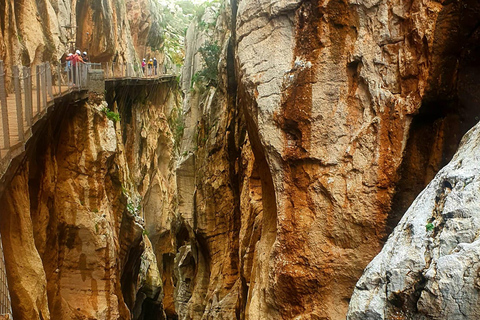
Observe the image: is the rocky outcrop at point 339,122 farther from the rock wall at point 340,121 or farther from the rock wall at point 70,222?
the rock wall at point 70,222

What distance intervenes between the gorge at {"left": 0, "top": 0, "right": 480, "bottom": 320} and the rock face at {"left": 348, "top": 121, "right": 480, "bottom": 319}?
1 cm

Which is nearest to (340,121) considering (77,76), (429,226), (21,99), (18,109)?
(429,226)

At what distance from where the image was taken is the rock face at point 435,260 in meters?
3.96

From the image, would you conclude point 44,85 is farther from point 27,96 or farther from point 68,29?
point 68,29

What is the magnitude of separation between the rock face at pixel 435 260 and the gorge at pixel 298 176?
0.04ft

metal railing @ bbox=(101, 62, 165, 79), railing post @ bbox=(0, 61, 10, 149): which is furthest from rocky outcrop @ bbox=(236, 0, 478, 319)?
metal railing @ bbox=(101, 62, 165, 79)

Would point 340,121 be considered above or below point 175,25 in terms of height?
below

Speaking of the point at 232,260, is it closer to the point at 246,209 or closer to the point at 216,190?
the point at 216,190

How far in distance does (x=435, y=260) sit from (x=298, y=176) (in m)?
4.45

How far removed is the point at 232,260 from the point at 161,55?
79.4 feet

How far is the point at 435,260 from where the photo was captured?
13.8ft

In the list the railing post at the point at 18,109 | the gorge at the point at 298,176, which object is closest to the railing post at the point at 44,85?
the gorge at the point at 298,176

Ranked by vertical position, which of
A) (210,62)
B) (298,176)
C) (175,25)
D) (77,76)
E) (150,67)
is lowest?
(298,176)

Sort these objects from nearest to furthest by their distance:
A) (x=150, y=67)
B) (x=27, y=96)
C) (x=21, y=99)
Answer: (x=21, y=99) < (x=27, y=96) < (x=150, y=67)
